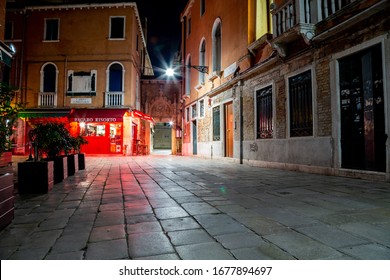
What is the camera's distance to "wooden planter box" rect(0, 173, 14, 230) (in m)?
2.68

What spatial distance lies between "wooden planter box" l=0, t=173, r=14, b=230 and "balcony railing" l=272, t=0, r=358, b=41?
302 inches

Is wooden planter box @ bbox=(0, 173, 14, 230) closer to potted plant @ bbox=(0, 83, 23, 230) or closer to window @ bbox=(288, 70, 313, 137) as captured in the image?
potted plant @ bbox=(0, 83, 23, 230)

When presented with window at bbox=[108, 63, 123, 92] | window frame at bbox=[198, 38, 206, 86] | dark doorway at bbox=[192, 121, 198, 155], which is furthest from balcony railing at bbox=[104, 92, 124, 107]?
Answer: window frame at bbox=[198, 38, 206, 86]

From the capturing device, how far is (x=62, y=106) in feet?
62.6

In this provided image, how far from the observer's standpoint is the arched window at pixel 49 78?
19438mm

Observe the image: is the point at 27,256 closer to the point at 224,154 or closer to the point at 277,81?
the point at 277,81

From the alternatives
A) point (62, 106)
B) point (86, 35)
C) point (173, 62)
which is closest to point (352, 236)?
point (62, 106)

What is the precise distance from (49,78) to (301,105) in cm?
1852

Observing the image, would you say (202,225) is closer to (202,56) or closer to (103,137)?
(202,56)

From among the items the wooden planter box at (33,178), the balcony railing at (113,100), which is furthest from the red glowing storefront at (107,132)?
the wooden planter box at (33,178)

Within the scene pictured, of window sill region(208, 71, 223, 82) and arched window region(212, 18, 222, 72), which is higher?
arched window region(212, 18, 222, 72)

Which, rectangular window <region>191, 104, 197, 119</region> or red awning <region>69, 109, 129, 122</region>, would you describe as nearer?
red awning <region>69, 109, 129, 122</region>

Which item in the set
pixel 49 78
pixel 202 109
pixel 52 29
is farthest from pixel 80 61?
pixel 202 109

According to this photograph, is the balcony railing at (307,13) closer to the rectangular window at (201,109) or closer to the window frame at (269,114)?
the window frame at (269,114)
